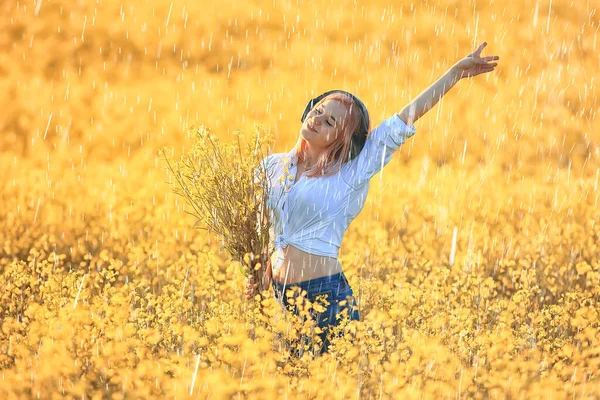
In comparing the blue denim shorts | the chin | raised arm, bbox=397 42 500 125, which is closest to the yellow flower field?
the blue denim shorts

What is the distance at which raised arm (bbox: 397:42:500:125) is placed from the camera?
12.5 ft

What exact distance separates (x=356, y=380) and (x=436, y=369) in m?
0.50

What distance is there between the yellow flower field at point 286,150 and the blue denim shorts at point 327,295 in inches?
5.1

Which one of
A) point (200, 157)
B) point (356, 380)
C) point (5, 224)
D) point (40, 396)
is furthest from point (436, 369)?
point (5, 224)

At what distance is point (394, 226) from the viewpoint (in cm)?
698

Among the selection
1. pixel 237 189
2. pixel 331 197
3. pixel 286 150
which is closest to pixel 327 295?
pixel 331 197

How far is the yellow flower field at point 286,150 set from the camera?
3.98m

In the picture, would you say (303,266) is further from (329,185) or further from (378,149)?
(378,149)

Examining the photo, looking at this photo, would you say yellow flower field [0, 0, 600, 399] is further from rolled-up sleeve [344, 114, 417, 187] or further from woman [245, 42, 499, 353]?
rolled-up sleeve [344, 114, 417, 187]

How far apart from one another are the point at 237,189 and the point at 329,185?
46 centimetres

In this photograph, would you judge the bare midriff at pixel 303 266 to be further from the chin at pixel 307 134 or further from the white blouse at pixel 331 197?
the chin at pixel 307 134

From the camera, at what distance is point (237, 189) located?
398 centimetres

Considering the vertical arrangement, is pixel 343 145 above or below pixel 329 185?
above

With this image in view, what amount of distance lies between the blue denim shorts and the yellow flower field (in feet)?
0.43
